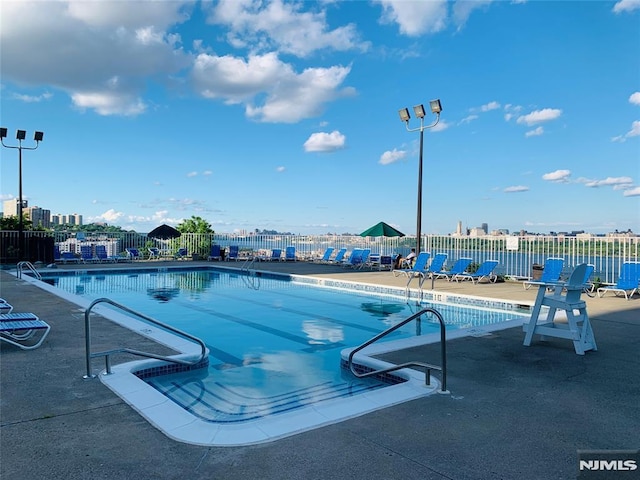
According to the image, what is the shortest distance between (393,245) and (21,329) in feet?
54.2

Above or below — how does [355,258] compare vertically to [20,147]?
below

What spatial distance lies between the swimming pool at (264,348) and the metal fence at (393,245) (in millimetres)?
4372

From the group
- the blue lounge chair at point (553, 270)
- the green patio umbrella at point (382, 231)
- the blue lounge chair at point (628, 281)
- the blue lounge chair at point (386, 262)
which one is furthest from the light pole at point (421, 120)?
the blue lounge chair at point (628, 281)

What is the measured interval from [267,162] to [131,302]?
62.8 ft

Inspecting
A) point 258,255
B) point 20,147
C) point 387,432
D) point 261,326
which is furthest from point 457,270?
point 20,147

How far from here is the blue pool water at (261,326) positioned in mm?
4375

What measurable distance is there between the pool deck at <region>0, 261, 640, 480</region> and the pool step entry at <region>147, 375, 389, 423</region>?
626 millimetres

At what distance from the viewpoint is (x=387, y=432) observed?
9.36 ft

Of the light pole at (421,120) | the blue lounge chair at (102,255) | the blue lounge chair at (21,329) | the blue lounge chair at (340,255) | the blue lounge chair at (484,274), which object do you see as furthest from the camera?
the blue lounge chair at (340,255)

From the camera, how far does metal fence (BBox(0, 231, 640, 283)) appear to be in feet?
38.1

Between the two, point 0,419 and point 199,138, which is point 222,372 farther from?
point 199,138

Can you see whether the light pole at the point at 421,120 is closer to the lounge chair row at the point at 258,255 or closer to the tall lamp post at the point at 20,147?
the lounge chair row at the point at 258,255

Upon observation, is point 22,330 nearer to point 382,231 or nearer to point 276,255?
point 382,231

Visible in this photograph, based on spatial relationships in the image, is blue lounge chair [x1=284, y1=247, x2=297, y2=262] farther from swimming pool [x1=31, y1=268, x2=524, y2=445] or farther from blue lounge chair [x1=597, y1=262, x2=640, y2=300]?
blue lounge chair [x1=597, y1=262, x2=640, y2=300]
